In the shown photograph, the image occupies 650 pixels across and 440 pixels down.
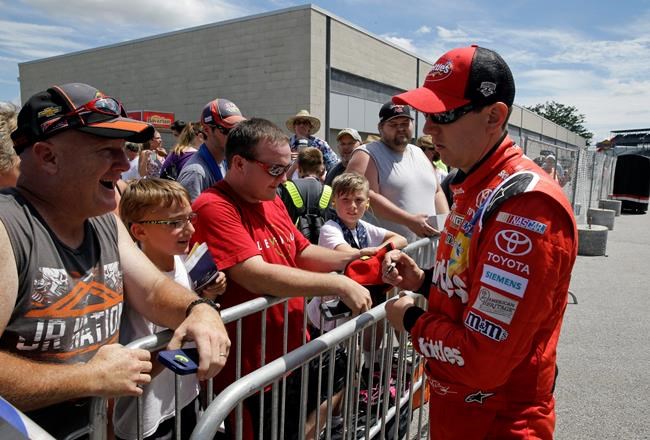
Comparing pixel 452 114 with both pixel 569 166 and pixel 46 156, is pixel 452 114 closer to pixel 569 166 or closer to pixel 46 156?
pixel 46 156

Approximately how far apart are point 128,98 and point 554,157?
24.2 meters

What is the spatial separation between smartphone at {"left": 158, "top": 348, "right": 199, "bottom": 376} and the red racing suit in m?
0.80

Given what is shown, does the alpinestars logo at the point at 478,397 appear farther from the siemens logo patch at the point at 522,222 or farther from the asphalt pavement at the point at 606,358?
the asphalt pavement at the point at 606,358

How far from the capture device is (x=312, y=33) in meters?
20.7

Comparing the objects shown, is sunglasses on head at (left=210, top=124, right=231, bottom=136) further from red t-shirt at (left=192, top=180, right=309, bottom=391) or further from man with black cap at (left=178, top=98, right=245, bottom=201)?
red t-shirt at (left=192, top=180, right=309, bottom=391)

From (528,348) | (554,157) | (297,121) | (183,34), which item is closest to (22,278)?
(528,348)

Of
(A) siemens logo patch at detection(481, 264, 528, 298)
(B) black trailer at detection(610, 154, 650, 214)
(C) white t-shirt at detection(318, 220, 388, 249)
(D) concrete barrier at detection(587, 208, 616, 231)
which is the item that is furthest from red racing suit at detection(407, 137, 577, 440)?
(B) black trailer at detection(610, 154, 650, 214)

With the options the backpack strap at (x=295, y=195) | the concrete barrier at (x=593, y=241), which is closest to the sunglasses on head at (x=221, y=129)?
the backpack strap at (x=295, y=195)

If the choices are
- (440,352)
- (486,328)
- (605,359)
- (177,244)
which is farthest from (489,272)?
(605,359)

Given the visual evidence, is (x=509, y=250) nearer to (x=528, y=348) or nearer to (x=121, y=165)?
(x=528, y=348)

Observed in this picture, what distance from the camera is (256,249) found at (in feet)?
7.75

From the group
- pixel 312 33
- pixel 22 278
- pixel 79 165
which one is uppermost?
pixel 312 33

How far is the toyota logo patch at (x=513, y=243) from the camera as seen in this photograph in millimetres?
1398

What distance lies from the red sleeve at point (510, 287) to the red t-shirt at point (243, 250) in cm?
111
